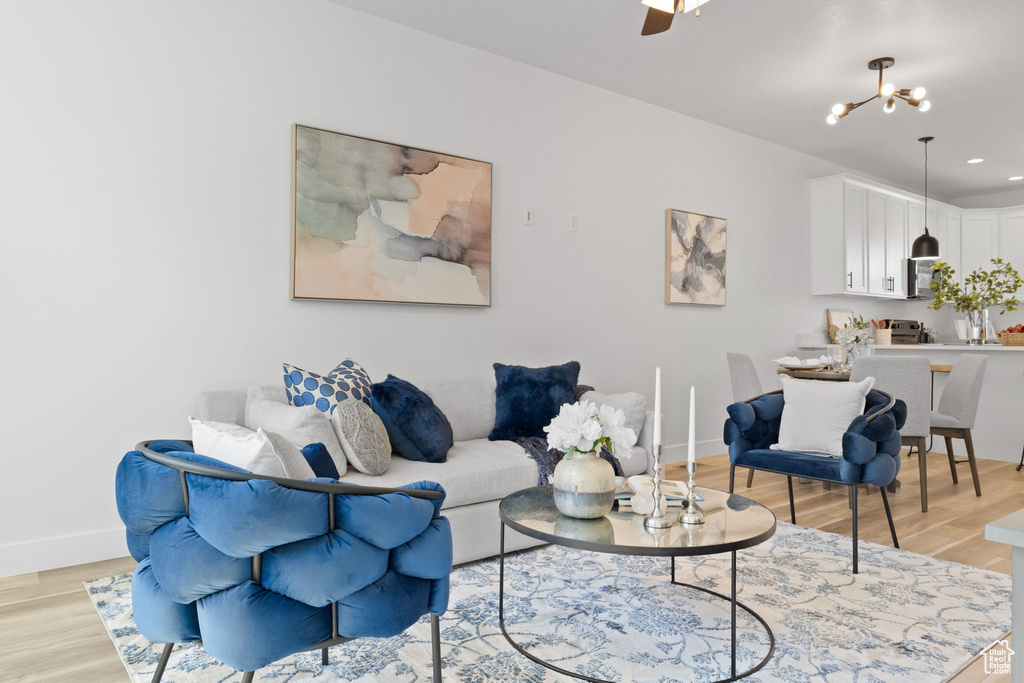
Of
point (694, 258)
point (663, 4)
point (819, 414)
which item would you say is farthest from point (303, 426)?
point (694, 258)

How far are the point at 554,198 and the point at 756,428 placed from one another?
2079 millimetres

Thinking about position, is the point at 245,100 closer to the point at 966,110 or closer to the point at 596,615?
the point at 596,615

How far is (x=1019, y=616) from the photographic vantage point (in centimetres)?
82

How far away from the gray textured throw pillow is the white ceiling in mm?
2297

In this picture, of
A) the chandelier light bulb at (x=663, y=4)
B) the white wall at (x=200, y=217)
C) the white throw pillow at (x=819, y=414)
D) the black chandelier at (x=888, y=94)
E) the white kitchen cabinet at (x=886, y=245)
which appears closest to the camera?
the chandelier light bulb at (x=663, y=4)

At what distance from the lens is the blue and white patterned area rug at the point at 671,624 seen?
77.7 inches

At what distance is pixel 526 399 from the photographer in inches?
144

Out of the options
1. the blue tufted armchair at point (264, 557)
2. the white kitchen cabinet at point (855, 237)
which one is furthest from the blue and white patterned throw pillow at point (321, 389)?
the white kitchen cabinet at point (855, 237)

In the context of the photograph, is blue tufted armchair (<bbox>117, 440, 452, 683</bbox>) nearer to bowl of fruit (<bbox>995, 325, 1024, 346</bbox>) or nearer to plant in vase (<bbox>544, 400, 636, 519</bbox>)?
plant in vase (<bbox>544, 400, 636, 519</bbox>)

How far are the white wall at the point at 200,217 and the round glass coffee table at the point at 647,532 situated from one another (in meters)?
1.81

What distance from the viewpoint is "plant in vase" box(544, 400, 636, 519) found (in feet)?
6.80

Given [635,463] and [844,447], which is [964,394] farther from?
[635,463]

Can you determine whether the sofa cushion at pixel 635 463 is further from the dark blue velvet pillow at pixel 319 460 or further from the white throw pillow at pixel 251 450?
the white throw pillow at pixel 251 450

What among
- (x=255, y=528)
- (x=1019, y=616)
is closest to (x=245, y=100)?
(x=255, y=528)
